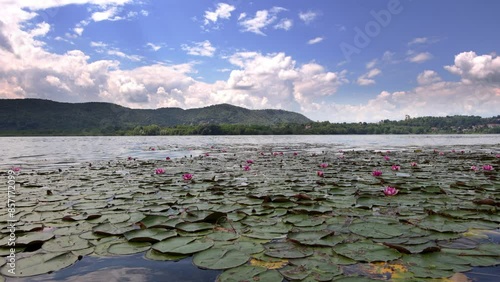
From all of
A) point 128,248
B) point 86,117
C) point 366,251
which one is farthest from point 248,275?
point 86,117

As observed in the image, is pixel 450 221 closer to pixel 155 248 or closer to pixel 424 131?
pixel 155 248

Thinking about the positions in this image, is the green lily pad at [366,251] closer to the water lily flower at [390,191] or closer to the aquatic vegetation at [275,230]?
the aquatic vegetation at [275,230]

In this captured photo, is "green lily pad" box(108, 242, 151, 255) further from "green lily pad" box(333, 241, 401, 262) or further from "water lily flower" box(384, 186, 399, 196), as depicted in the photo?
"water lily flower" box(384, 186, 399, 196)

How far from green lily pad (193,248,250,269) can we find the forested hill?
99.7 m

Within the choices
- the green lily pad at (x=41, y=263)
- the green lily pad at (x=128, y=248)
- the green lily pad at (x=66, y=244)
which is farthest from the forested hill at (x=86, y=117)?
the green lily pad at (x=41, y=263)

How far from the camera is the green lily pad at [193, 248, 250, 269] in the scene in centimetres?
276

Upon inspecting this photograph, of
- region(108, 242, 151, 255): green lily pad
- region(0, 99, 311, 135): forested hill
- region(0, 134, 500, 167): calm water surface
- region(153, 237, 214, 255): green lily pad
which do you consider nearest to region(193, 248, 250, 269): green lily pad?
region(153, 237, 214, 255): green lily pad

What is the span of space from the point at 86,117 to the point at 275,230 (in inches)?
5302

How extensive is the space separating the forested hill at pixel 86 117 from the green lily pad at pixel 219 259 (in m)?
99.7

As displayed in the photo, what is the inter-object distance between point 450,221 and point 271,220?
2.21m

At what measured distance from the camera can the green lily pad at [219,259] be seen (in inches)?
109

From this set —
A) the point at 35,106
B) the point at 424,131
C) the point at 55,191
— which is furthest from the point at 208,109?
the point at 55,191

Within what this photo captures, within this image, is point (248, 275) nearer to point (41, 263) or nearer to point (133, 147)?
point (41, 263)

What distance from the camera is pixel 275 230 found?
3725 millimetres
